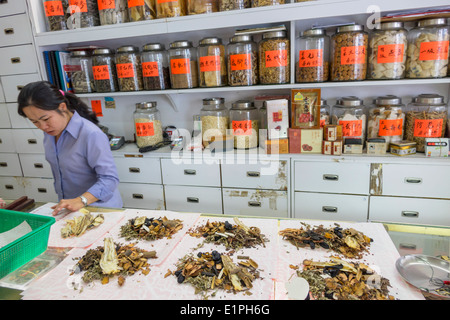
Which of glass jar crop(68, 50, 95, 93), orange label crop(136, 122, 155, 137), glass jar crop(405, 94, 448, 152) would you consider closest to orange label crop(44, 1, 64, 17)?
glass jar crop(68, 50, 95, 93)

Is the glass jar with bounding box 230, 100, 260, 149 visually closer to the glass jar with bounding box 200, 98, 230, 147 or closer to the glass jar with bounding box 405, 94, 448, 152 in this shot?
the glass jar with bounding box 200, 98, 230, 147

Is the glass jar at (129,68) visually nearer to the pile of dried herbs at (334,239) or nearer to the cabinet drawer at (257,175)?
the cabinet drawer at (257,175)

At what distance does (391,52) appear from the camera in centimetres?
187

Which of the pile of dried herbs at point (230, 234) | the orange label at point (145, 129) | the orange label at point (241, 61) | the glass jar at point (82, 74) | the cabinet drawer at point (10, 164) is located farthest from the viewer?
the cabinet drawer at point (10, 164)

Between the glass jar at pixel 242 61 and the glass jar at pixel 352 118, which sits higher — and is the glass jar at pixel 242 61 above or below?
above

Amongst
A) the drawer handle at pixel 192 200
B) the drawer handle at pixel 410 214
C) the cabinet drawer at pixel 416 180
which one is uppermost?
the cabinet drawer at pixel 416 180

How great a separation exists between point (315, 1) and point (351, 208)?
134 cm

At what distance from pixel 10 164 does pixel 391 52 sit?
3355 millimetres

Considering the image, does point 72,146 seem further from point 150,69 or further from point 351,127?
point 351,127

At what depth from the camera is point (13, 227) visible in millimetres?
1191

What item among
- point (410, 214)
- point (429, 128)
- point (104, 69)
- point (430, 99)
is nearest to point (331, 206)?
point (410, 214)

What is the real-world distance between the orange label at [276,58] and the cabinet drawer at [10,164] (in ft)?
8.20

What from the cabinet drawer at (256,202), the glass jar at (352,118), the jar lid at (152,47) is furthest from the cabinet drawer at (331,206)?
the jar lid at (152,47)

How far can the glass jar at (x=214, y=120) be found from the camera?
91.7 inches
